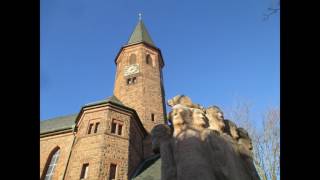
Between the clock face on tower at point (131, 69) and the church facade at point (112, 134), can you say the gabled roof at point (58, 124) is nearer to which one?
the church facade at point (112, 134)

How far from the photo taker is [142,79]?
3138 cm

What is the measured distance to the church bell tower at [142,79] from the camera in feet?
95.7

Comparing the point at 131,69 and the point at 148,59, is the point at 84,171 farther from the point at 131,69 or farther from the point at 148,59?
the point at 148,59

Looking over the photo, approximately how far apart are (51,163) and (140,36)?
1796 cm

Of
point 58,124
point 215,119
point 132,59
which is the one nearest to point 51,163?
point 58,124

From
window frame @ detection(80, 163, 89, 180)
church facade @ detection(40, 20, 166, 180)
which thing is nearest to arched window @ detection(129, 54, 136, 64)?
church facade @ detection(40, 20, 166, 180)

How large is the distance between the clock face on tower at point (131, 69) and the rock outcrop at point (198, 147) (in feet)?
89.6

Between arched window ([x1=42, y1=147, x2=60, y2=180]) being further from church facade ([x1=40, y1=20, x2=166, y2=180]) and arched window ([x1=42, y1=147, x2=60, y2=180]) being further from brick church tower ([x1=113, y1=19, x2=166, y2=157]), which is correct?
brick church tower ([x1=113, y1=19, x2=166, y2=157])

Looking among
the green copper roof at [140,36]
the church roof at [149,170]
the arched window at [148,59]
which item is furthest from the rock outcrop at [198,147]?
the green copper roof at [140,36]

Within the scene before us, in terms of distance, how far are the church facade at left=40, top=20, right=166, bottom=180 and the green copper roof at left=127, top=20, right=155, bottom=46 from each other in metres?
3.16

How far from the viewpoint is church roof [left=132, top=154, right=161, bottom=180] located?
64.4 ft
